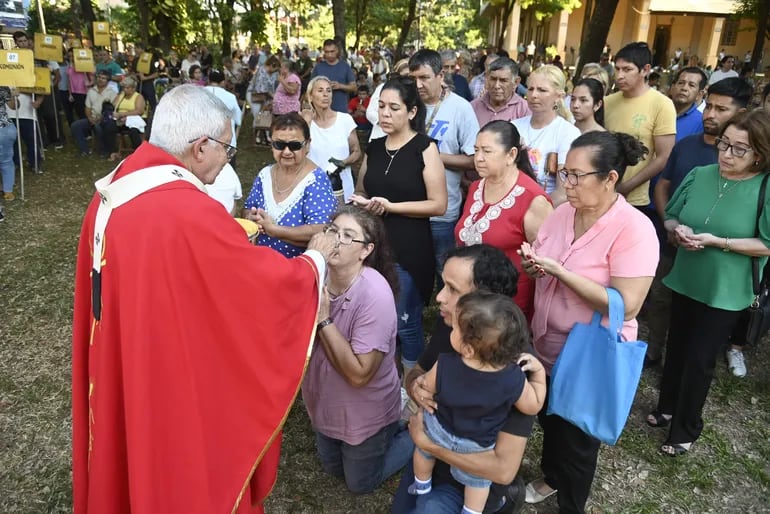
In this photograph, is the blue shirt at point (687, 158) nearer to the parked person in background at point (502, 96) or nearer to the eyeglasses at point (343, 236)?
the parked person in background at point (502, 96)

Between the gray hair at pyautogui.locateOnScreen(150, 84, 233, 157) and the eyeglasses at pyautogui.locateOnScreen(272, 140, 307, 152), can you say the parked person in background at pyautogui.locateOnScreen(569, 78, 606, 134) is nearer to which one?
the eyeglasses at pyautogui.locateOnScreen(272, 140, 307, 152)

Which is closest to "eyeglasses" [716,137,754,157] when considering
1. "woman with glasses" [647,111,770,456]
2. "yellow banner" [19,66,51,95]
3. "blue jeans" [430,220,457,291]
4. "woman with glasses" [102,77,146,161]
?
"woman with glasses" [647,111,770,456]

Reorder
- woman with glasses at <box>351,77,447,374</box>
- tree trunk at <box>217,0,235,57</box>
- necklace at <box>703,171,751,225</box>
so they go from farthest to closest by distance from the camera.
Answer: tree trunk at <box>217,0,235,57</box> → woman with glasses at <box>351,77,447,374</box> → necklace at <box>703,171,751,225</box>

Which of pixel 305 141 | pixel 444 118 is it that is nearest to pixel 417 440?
pixel 305 141

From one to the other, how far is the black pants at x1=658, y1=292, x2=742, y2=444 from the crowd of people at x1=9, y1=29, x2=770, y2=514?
0.04 feet

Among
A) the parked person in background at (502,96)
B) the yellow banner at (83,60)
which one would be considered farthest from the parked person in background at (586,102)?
the yellow banner at (83,60)

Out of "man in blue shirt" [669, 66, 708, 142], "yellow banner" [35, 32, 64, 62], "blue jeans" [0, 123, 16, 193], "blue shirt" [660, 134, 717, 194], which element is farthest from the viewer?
Answer: "yellow banner" [35, 32, 64, 62]

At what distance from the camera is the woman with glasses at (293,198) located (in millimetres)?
3594

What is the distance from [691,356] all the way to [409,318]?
1.78m

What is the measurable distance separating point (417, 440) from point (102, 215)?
5.12 feet

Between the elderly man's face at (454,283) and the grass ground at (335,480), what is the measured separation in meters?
1.44

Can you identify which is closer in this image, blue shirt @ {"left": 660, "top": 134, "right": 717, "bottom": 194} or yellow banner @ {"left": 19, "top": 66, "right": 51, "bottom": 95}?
blue shirt @ {"left": 660, "top": 134, "right": 717, "bottom": 194}

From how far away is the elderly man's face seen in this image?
8.04 ft

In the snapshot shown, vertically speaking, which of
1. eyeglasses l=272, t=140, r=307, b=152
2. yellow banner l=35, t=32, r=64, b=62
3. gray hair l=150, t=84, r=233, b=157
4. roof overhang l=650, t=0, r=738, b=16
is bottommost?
eyeglasses l=272, t=140, r=307, b=152
